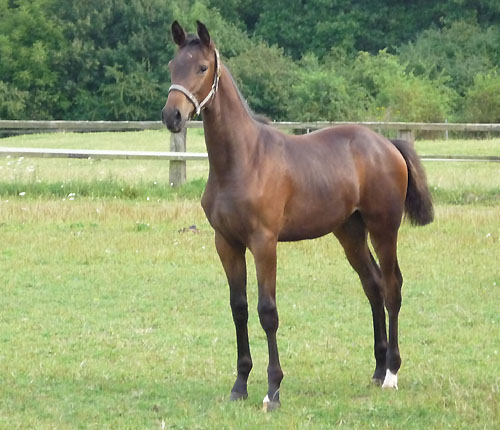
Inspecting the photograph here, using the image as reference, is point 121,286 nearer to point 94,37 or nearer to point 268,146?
point 268,146

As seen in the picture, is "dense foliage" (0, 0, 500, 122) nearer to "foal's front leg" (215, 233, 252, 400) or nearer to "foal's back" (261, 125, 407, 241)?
"foal's back" (261, 125, 407, 241)

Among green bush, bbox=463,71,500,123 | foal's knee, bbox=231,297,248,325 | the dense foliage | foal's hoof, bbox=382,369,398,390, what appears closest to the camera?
foal's knee, bbox=231,297,248,325

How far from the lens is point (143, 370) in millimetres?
6570

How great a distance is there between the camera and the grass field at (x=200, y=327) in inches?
223

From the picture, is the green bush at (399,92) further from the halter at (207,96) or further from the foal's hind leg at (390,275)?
the halter at (207,96)

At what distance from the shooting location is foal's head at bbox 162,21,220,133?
17.9 feet

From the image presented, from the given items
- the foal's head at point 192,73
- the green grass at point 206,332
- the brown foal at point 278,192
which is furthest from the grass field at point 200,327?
the foal's head at point 192,73

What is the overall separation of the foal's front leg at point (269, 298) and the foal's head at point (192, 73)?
2.80ft

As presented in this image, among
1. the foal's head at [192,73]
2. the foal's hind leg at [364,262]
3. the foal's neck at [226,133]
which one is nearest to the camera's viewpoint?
the foal's head at [192,73]

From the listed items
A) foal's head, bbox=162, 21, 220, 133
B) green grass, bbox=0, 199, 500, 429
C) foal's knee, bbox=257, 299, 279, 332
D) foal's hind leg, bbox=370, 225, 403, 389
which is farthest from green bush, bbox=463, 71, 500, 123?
foal's head, bbox=162, 21, 220, 133

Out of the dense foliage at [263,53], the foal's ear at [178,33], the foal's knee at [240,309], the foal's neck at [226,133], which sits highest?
the foal's ear at [178,33]

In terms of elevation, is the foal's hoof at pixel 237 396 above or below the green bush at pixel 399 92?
above

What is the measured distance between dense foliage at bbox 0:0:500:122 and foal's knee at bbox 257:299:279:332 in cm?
3605

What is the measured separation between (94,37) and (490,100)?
73.9 feet
